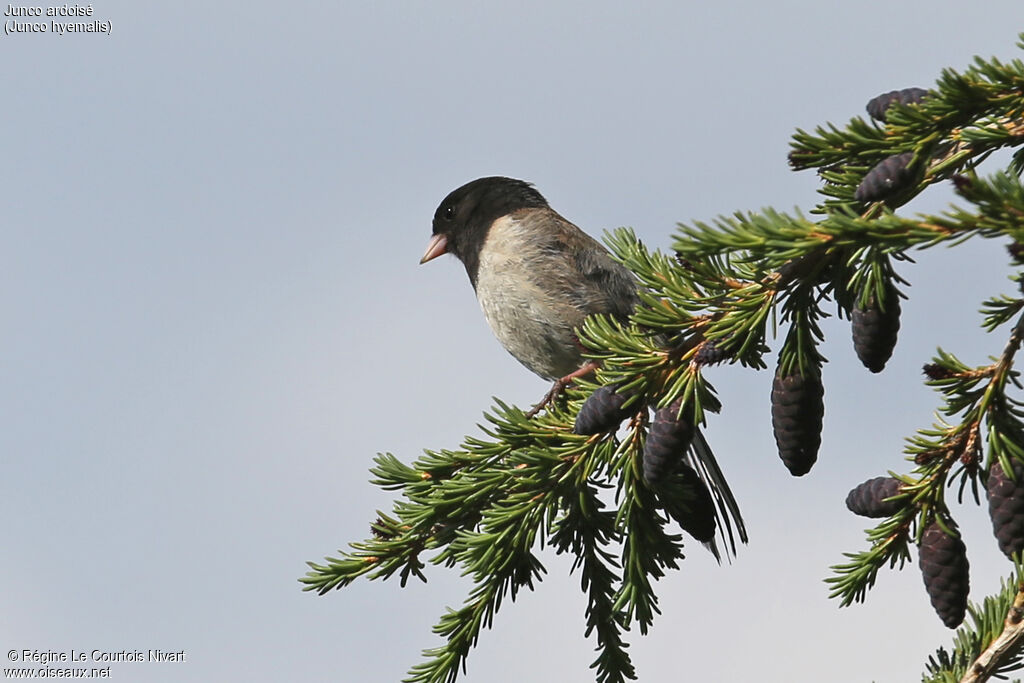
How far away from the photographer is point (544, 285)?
4969 millimetres

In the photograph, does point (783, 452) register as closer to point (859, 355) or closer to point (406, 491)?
point (859, 355)

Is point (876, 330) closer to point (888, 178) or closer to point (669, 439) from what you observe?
point (888, 178)

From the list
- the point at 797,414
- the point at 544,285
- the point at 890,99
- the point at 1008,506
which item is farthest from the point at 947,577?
the point at 544,285

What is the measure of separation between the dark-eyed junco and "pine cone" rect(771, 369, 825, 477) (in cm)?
270

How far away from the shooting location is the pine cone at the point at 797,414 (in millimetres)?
1972

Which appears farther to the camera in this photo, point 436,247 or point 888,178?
point 436,247

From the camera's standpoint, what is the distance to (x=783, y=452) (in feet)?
6.61

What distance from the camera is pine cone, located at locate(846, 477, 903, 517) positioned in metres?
2.05

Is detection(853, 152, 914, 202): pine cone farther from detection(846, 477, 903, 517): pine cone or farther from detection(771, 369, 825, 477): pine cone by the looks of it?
detection(846, 477, 903, 517): pine cone

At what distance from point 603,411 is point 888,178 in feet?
2.29

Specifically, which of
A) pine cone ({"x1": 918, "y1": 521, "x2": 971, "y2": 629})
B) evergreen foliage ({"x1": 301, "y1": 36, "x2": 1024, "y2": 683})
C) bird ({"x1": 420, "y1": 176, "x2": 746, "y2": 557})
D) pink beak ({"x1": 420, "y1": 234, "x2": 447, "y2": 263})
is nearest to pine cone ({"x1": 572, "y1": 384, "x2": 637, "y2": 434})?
evergreen foliage ({"x1": 301, "y1": 36, "x2": 1024, "y2": 683})

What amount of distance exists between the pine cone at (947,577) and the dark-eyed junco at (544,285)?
9.17 feet

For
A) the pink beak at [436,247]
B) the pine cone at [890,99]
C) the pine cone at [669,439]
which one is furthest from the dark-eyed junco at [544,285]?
the pine cone at [890,99]

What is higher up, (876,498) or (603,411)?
(603,411)
